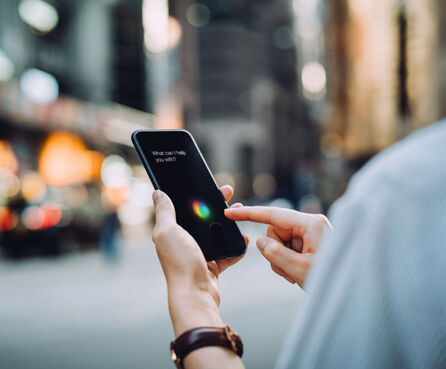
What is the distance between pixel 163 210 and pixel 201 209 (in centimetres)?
19

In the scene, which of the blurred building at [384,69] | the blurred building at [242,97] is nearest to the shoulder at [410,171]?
the blurred building at [384,69]

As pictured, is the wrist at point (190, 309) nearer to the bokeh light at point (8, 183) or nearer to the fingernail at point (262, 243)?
the fingernail at point (262, 243)

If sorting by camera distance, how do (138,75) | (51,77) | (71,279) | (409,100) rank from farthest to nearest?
1. (138,75)
2. (51,77)
3. (409,100)
4. (71,279)

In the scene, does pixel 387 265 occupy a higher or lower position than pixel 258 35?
higher

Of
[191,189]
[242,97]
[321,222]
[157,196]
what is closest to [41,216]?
[191,189]

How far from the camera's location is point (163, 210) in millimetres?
1483

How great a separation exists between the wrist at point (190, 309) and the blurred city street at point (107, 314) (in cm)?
394

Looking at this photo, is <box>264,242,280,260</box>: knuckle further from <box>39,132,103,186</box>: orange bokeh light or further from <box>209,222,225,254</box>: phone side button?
<box>39,132,103,186</box>: orange bokeh light

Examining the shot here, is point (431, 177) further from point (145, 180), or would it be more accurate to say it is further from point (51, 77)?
point (145, 180)

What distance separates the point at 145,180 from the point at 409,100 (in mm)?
15032

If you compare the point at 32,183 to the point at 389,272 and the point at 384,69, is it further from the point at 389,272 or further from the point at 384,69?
the point at 389,272

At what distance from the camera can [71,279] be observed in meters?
10.6

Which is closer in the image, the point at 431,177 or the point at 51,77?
the point at 431,177

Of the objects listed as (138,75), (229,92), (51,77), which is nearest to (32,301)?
(51,77)
